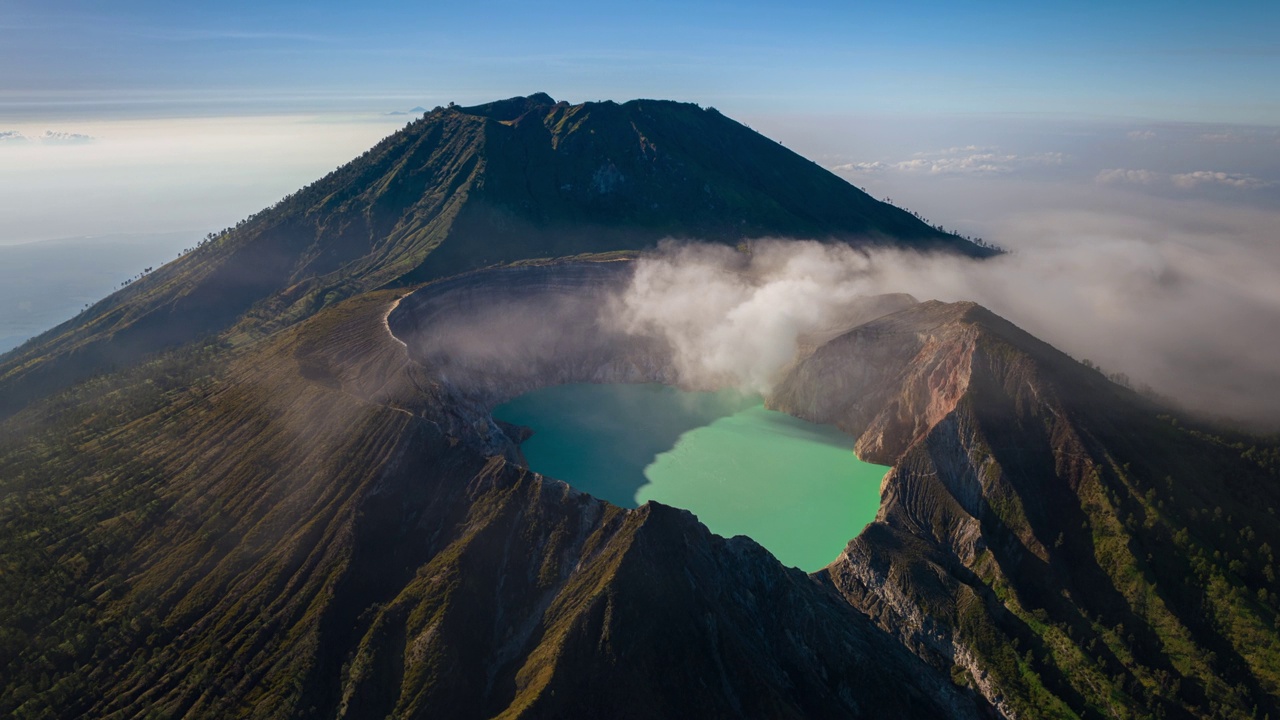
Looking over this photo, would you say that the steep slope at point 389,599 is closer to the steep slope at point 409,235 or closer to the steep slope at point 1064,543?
the steep slope at point 1064,543

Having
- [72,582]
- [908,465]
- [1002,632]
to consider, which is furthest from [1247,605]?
[72,582]

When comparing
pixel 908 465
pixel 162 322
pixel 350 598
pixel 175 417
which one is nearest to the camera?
pixel 350 598

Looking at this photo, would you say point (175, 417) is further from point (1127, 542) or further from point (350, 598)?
point (1127, 542)

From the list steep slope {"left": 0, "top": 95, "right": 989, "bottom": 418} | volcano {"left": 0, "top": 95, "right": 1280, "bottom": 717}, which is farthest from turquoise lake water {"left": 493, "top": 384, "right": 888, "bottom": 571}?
steep slope {"left": 0, "top": 95, "right": 989, "bottom": 418}

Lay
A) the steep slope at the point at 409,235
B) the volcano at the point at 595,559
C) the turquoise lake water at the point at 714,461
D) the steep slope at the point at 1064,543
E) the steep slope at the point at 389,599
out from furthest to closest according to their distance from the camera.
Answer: the steep slope at the point at 409,235 < the turquoise lake water at the point at 714,461 < the steep slope at the point at 1064,543 < the volcano at the point at 595,559 < the steep slope at the point at 389,599

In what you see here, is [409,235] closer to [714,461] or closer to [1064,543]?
[714,461]

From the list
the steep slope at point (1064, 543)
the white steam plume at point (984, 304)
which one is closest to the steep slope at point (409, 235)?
the white steam plume at point (984, 304)
